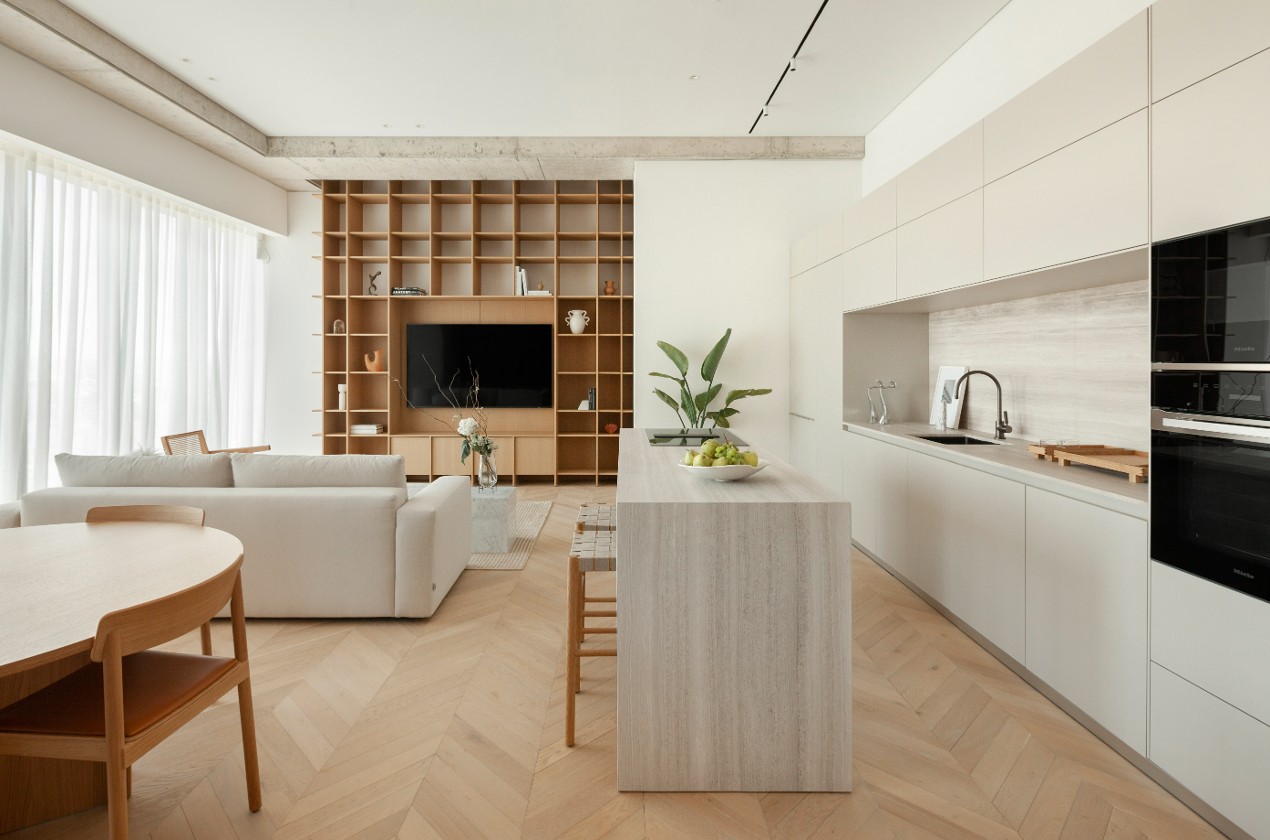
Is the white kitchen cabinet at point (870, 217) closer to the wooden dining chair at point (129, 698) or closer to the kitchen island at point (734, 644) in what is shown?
the kitchen island at point (734, 644)

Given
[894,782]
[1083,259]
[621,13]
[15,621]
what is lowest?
[894,782]

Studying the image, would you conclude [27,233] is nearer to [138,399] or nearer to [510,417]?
[138,399]

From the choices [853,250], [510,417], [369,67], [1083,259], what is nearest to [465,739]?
[1083,259]

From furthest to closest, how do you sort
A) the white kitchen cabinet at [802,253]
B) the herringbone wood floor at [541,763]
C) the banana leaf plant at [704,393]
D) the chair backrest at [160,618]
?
the banana leaf plant at [704,393], the white kitchen cabinet at [802,253], the herringbone wood floor at [541,763], the chair backrest at [160,618]

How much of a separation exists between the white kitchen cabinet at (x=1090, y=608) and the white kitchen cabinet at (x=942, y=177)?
147 cm

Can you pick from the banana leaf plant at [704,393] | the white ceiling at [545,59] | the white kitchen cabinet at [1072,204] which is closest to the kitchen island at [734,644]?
the white kitchen cabinet at [1072,204]

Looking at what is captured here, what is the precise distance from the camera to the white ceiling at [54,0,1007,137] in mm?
3805

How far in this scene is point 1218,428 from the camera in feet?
5.59

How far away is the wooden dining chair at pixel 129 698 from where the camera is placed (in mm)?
1345

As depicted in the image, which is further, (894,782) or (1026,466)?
(1026,466)

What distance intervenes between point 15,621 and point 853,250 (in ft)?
14.3

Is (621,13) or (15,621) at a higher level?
(621,13)

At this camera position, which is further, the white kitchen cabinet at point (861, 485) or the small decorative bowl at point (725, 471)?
the white kitchen cabinet at point (861, 485)

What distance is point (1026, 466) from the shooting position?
254 cm
